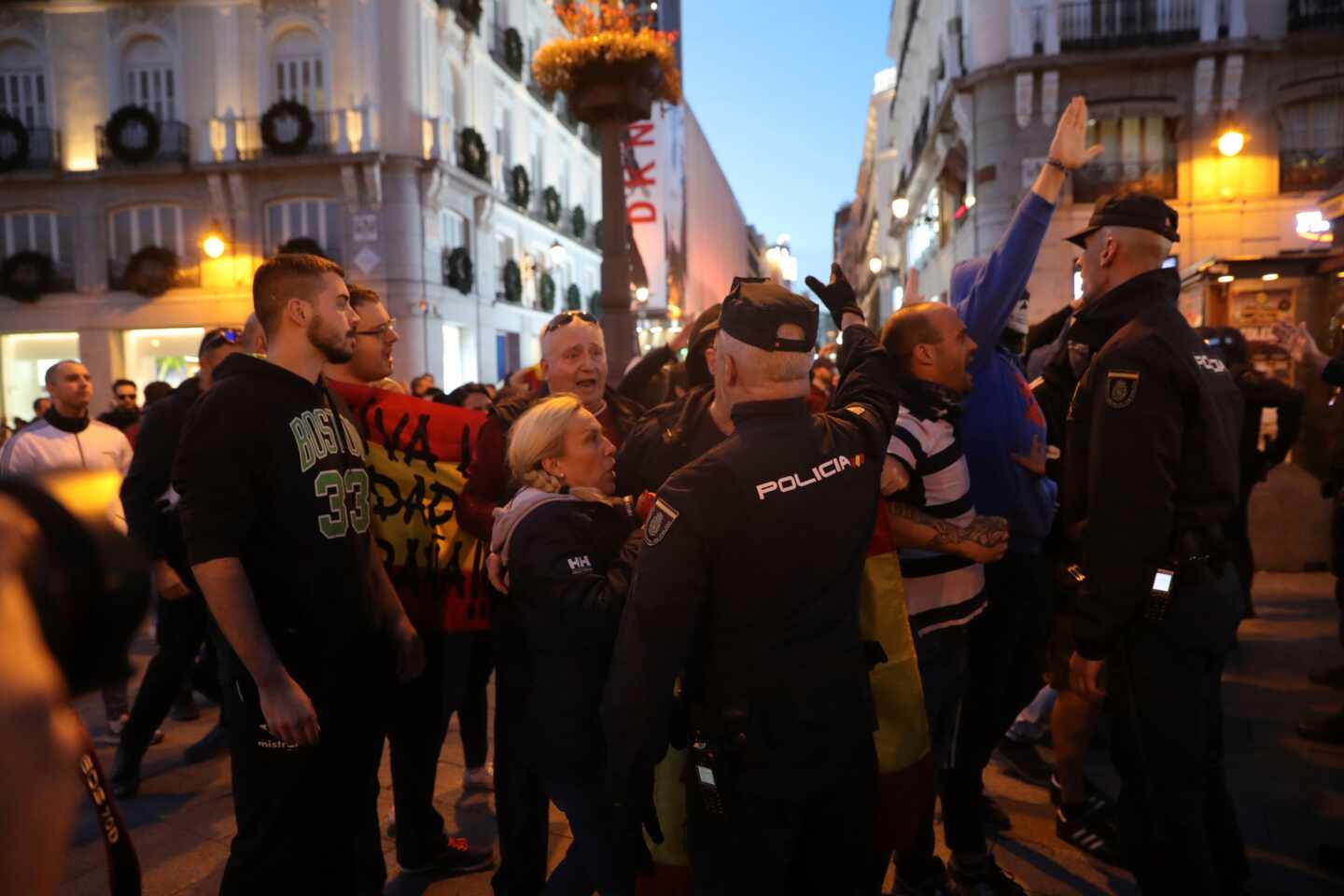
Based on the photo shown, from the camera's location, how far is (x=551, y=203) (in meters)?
31.0

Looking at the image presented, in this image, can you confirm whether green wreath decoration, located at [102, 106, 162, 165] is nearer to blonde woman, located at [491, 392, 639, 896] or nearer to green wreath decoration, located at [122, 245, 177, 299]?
green wreath decoration, located at [122, 245, 177, 299]

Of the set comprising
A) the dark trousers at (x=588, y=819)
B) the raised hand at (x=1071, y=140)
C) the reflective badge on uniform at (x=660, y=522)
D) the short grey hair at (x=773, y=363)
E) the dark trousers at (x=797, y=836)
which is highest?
the raised hand at (x=1071, y=140)

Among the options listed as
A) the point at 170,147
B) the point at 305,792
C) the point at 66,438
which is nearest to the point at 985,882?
the point at 305,792

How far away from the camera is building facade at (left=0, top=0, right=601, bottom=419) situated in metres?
22.1

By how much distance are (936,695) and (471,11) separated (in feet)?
83.0

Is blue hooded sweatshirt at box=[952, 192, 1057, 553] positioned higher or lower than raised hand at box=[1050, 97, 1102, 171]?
lower

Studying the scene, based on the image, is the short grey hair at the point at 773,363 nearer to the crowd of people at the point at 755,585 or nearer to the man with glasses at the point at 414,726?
the crowd of people at the point at 755,585

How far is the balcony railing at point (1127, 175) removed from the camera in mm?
18969

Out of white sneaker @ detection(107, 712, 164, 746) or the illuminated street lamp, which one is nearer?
white sneaker @ detection(107, 712, 164, 746)

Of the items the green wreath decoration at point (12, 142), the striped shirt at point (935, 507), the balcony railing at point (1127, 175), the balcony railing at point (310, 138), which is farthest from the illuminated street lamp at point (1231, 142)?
the green wreath decoration at point (12, 142)

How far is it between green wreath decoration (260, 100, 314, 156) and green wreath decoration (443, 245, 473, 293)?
412 cm

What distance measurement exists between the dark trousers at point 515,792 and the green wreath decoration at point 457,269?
2172 centimetres

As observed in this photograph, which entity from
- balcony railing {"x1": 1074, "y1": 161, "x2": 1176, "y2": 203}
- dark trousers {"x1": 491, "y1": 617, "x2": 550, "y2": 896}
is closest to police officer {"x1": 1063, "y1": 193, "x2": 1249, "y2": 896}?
dark trousers {"x1": 491, "y1": 617, "x2": 550, "y2": 896}

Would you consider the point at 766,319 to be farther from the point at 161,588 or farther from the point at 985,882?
the point at 161,588
